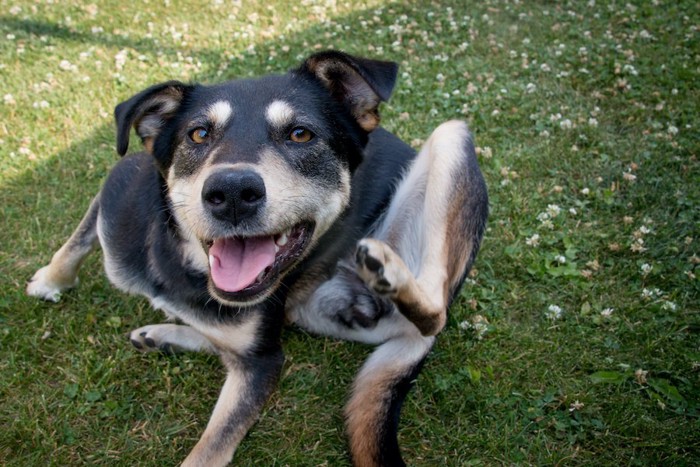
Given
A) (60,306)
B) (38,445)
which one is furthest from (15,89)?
(38,445)

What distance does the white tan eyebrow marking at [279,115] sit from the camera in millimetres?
2941

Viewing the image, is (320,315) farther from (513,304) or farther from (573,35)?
(573,35)

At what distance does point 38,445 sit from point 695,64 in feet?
24.6

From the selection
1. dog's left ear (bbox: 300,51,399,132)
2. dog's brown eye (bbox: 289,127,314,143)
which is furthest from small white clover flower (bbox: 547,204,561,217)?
dog's brown eye (bbox: 289,127,314,143)

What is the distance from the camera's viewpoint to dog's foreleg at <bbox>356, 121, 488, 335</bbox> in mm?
3125

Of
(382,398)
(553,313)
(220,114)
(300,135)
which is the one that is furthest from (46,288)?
(553,313)

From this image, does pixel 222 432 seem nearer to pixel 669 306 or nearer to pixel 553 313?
pixel 553 313

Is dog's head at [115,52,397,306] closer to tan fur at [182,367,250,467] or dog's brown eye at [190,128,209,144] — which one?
dog's brown eye at [190,128,209,144]

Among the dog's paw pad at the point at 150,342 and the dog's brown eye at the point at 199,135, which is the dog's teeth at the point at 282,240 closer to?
the dog's brown eye at the point at 199,135

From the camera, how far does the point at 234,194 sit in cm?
249

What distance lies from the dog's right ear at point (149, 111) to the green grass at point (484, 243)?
4.38ft

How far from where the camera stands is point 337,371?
141 inches

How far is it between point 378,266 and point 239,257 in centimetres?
72

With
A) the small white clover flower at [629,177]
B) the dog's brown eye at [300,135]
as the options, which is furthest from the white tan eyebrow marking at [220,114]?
the small white clover flower at [629,177]
